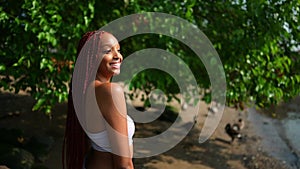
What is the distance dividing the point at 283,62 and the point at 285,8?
3.63 feet

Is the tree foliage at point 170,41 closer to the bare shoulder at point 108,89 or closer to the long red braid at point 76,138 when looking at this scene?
the long red braid at point 76,138

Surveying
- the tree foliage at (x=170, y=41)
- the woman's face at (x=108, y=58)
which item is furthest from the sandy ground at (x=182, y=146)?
the woman's face at (x=108, y=58)

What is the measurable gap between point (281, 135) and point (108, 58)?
33.5 feet

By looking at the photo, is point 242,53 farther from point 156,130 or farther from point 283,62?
point 156,130

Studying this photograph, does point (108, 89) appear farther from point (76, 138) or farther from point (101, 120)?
point (76, 138)

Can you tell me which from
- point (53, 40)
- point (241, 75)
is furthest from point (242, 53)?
point (53, 40)

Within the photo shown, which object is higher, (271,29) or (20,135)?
(271,29)

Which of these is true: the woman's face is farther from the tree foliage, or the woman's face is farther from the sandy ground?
the sandy ground

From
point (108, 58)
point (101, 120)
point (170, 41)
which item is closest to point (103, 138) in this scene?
point (101, 120)

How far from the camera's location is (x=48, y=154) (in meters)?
9.34

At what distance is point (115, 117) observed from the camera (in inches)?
125

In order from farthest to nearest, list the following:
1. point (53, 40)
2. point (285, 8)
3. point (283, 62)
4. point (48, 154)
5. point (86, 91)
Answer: point (48, 154) → point (283, 62) → point (285, 8) → point (53, 40) → point (86, 91)

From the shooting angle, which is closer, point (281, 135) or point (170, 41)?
point (170, 41)

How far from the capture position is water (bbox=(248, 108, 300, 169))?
10836 millimetres
